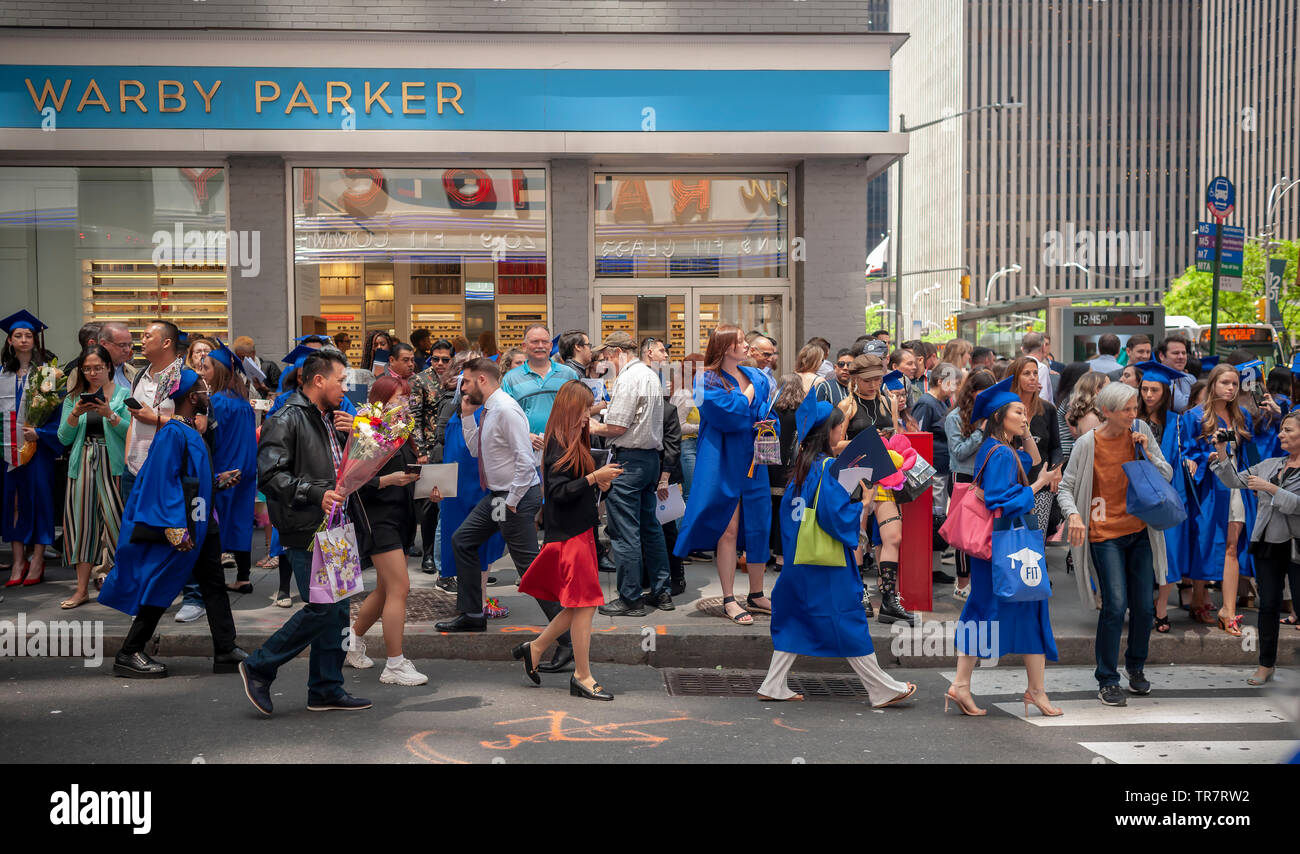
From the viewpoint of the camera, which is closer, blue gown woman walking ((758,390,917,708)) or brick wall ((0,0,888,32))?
blue gown woman walking ((758,390,917,708))

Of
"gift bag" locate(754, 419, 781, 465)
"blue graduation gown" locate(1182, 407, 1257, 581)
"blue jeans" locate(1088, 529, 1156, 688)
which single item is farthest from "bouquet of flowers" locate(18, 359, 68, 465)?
"blue graduation gown" locate(1182, 407, 1257, 581)

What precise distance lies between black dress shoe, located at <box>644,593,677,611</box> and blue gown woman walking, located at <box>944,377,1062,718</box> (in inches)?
99.5

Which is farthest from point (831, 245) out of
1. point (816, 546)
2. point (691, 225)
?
point (816, 546)

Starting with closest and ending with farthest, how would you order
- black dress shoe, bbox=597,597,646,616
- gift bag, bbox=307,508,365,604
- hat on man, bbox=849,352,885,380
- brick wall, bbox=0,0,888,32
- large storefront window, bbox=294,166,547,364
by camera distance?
gift bag, bbox=307,508,365,604 < hat on man, bbox=849,352,885,380 < black dress shoe, bbox=597,597,646,616 < brick wall, bbox=0,0,888,32 < large storefront window, bbox=294,166,547,364

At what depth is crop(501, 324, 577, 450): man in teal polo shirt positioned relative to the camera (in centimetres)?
891

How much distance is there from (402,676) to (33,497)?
4.60 metres

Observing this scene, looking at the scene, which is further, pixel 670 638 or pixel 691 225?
pixel 691 225

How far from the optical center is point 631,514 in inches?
323

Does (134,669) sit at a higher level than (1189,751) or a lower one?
higher

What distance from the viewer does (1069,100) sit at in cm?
9625

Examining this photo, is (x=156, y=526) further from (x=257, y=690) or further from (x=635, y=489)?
(x=635, y=489)

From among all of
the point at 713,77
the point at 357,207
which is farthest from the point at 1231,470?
the point at 357,207

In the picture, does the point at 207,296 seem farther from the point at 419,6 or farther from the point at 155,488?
the point at 155,488

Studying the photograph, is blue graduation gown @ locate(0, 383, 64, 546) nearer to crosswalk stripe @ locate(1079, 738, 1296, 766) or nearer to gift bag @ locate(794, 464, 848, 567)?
gift bag @ locate(794, 464, 848, 567)
